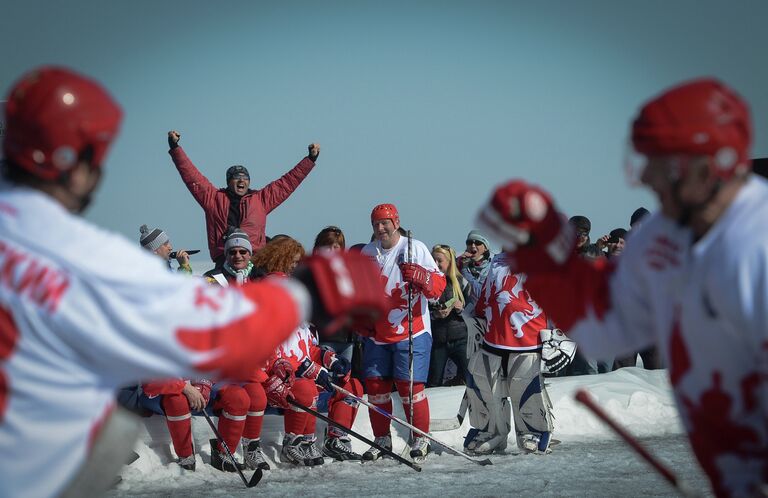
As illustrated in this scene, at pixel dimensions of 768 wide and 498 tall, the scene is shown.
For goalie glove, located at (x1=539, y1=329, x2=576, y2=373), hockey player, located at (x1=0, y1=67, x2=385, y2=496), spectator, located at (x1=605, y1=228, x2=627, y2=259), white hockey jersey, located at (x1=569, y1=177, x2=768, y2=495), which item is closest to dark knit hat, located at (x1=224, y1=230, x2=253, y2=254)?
goalie glove, located at (x1=539, y1=329, x2=576, y2=373)

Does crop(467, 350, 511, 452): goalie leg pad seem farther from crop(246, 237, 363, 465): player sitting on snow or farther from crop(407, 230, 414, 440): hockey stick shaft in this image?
crop(246, 237, 363, 465): player sitting on snow

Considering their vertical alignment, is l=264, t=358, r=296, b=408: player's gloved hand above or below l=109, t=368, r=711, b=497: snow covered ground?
above

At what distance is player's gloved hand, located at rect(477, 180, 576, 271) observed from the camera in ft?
10.4

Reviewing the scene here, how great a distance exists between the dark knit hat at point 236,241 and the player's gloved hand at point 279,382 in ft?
3.28

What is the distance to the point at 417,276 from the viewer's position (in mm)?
8508

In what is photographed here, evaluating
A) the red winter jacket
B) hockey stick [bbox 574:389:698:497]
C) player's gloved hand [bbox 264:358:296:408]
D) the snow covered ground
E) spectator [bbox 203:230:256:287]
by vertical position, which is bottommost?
the snow covered ground

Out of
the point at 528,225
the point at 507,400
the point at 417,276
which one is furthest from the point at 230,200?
the point at 528,225

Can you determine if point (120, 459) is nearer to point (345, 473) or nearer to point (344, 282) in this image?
point (344, 282)

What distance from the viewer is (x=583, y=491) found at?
7.16 metres

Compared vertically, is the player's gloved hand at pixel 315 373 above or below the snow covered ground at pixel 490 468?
above

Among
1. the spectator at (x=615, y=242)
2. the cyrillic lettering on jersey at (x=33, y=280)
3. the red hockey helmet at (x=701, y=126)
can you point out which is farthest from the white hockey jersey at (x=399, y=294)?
the cyrillic lettering on jersey at (x=33, y=280)

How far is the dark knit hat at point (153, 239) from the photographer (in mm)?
8516

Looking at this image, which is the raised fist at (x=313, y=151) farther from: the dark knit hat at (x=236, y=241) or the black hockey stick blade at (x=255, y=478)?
the black hockey stick blade at (x=255, y=478)

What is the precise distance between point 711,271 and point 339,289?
3.25 ft
